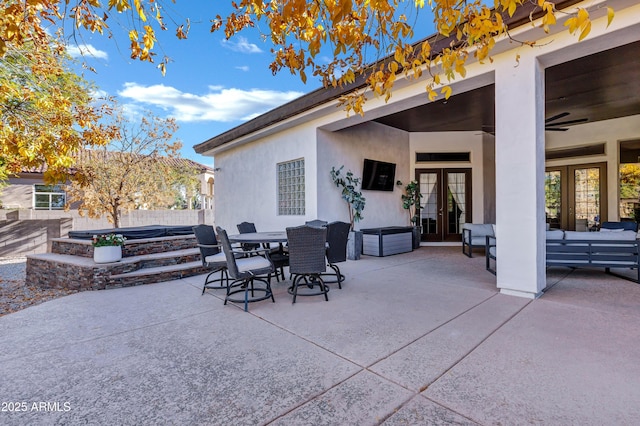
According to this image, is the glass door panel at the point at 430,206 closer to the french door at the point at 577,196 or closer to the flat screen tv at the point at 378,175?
the flat screen tv at the point at 378,175

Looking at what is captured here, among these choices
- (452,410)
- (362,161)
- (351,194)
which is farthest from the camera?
(362,161)

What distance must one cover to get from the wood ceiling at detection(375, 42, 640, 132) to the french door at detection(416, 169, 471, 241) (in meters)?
1.35

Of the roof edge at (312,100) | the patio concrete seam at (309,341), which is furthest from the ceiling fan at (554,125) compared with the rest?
the patio concrete seam at (309,341)

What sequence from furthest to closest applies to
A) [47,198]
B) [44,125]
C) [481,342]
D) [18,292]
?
[47,198], [18,292], [44,125], [481,342]

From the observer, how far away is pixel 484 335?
276 centimetres

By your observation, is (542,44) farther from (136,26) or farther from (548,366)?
(136,26)

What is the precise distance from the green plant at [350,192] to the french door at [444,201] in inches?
110

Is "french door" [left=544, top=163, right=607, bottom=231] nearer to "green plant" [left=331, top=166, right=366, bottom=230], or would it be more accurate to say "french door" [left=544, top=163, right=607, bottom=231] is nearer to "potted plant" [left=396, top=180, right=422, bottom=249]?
"potted plant" [left=396, top=180, right=422, bottom=249]

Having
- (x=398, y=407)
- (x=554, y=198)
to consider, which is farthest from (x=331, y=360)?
(x=554, y=198)

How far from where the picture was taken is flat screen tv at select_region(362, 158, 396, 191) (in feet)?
26.7

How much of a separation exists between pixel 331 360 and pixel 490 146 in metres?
9.09

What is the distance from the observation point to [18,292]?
5457mm

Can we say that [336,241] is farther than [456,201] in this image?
No

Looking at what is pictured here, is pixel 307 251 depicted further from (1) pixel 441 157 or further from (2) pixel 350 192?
(1) pixel 441 157
